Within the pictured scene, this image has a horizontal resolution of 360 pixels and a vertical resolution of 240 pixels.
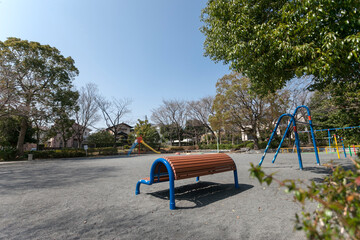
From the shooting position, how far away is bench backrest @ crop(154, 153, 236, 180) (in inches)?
149

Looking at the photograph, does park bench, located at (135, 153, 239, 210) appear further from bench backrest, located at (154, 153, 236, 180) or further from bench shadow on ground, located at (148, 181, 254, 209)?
bench shadow on ground, located at (148, 181, 254, 209)

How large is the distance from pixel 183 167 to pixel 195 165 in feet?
1.20

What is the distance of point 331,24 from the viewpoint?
13.0ft

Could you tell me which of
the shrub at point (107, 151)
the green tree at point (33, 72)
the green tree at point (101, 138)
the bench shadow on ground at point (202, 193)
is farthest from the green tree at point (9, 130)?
the bench shadow on ground at point (202, 193)

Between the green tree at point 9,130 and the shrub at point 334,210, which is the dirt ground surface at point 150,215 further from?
the green tree at point 9,130

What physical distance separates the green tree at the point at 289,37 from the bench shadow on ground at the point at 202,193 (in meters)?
3.28

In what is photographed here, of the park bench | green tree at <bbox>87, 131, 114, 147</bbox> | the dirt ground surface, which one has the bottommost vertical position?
the dirt ground surface

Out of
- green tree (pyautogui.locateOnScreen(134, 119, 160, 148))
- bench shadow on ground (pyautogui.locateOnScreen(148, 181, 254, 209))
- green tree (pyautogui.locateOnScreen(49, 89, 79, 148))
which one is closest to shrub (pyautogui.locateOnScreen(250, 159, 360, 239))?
bench shadow on ground (pyautogui.locateOnScreen(148, 181, 254, 209))

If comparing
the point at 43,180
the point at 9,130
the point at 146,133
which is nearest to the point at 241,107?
the point at 146,133

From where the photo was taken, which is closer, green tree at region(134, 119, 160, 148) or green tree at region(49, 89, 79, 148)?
green tree at region(49, 89, 79, 148)

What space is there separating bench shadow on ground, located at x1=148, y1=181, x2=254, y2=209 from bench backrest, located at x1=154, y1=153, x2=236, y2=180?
55 cm

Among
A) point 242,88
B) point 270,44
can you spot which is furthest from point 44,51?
point 270,44

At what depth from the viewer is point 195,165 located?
4090mm

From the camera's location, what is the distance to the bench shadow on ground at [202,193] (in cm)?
407
